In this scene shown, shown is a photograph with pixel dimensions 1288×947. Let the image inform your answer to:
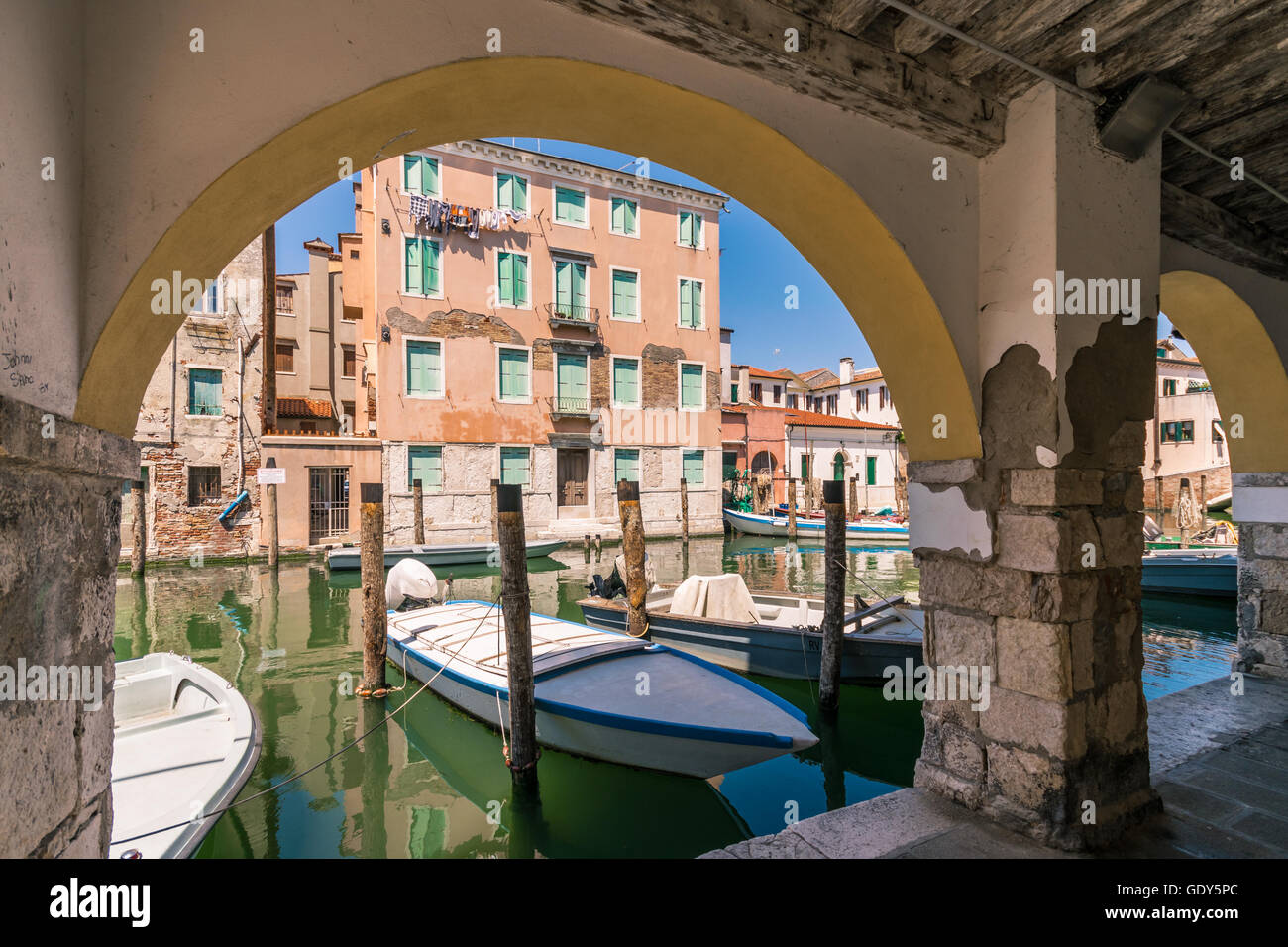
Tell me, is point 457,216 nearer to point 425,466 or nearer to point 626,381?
point 626,381

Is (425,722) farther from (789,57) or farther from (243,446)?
(243,446)

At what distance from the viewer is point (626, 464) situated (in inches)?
797

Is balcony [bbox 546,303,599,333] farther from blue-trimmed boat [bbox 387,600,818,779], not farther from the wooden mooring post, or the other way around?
blue-trimmed boat [bbox 387,600,818,779]

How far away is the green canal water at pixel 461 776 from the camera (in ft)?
15.2

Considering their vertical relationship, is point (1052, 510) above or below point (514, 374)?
below

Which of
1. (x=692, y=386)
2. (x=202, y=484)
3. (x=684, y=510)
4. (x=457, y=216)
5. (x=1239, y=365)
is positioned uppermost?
(x=457, y=216)

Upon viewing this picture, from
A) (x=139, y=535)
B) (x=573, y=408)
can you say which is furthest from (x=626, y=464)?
(x=139, y=535)

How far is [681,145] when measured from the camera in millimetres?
2645

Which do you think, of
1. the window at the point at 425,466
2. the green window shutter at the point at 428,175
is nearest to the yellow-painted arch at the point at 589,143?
the window at the point at 425,466

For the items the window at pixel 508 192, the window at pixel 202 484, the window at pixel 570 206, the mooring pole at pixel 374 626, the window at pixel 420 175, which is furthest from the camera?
the window at pixel 570 206

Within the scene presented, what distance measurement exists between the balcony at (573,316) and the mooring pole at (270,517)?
8.62 m

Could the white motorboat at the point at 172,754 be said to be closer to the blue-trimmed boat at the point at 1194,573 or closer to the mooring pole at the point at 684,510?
the blue-trimmed boat at the point at 1194,573

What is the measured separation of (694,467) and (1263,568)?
56.3 ft

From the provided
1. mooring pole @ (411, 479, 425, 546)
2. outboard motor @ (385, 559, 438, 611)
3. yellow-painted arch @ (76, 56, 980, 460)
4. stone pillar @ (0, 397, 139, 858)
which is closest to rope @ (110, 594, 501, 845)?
stone pillar @ (0, 397, 139, 858)
